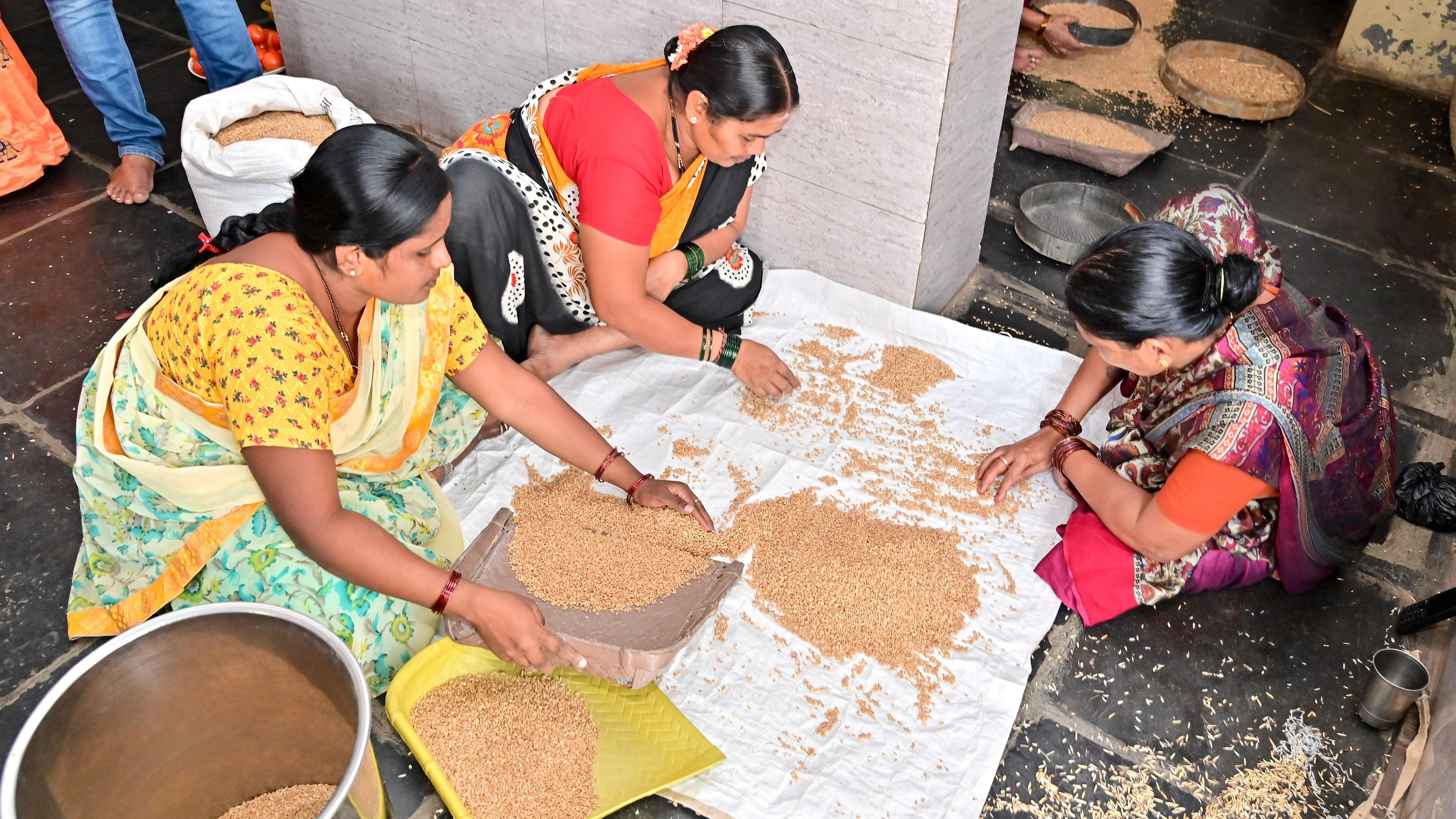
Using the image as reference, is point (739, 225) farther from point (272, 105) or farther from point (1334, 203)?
point (1334, 203)

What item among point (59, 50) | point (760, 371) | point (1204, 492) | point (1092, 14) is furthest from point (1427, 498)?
point (59, 50)

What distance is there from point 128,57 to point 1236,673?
3.93 m

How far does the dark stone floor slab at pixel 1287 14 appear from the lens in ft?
15.6

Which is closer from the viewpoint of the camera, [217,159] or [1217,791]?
[1217,791]

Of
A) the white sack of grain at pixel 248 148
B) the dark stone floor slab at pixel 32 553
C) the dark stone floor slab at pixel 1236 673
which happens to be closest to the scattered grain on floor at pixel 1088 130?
the dark stone floor slab at pixel 1236 673

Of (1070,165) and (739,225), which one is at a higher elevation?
(739,225)

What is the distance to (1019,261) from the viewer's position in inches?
132

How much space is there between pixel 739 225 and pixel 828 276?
0.38m

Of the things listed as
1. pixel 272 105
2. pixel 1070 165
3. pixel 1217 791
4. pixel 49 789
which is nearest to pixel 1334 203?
pixel 1070 165

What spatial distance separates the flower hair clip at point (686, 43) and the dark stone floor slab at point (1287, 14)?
3.63 metres

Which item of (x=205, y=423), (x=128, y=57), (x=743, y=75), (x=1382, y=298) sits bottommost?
(x=1382, y=298)

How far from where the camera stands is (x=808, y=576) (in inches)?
87.2

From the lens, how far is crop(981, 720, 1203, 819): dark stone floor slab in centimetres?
187

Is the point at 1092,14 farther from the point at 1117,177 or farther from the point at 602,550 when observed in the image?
the point at 602,550
